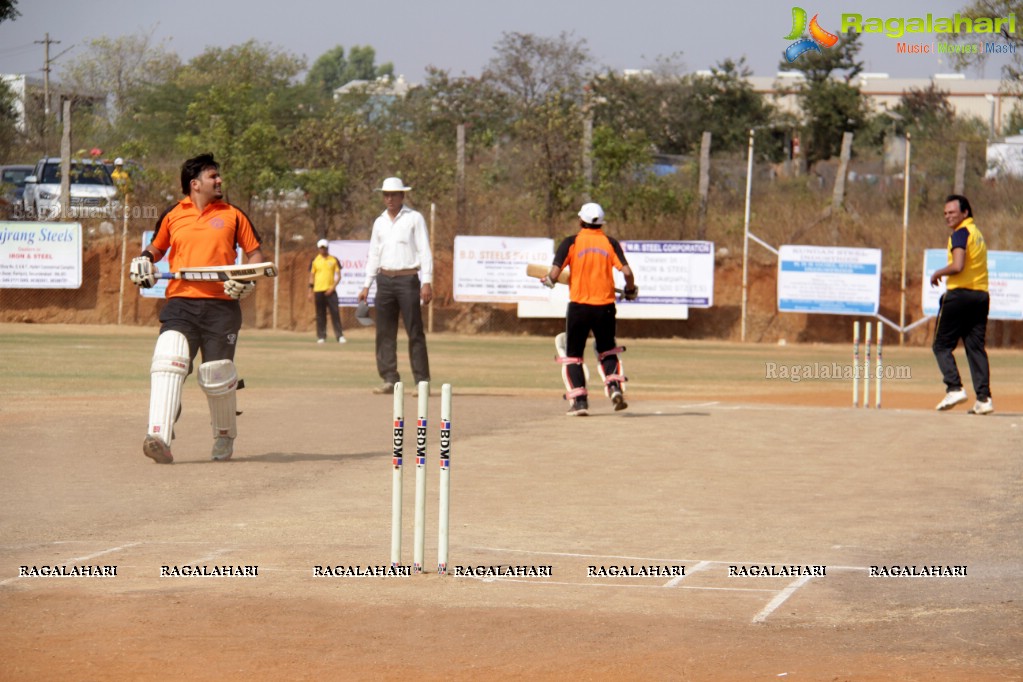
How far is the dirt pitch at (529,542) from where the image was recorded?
19.7ft

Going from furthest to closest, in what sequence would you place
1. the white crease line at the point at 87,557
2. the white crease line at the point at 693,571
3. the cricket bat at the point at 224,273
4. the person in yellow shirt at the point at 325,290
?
1. the person in yellow shirt at the point at 325,290
2. the cricket bat at the point at 224,273
3. the white crease line at the point at 693,571
4. the white crease line at the point at 87,557

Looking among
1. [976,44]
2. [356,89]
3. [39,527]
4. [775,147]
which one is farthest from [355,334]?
[356,89]

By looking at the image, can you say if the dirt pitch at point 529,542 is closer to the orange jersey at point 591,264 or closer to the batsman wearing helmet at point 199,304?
the batsman wearing helmet at point 199,304

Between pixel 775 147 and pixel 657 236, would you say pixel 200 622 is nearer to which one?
pixel 657 236

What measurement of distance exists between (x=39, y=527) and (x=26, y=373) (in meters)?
12.4

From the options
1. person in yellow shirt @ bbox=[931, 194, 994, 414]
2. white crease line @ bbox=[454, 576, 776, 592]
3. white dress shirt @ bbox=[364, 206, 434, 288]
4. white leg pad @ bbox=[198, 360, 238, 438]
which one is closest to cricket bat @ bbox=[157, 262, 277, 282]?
white leg pad @ bbox=[198, 360, 238, 438]

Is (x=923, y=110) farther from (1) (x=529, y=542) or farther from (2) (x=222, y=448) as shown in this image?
(1) (x=529, y=542)

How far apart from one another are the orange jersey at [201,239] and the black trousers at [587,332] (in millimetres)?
4441

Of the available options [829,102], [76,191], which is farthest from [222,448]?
[829,102]

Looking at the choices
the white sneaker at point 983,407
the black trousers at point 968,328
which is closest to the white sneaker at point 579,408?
the black trousers at point 968,328

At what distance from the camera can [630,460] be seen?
12.1 m

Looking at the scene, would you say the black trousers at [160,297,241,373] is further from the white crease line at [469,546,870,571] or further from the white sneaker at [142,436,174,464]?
the white crease line at [469,546,870,571]

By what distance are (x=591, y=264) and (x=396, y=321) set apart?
2.59 metres

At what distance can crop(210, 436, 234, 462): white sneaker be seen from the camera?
38.2 feet
